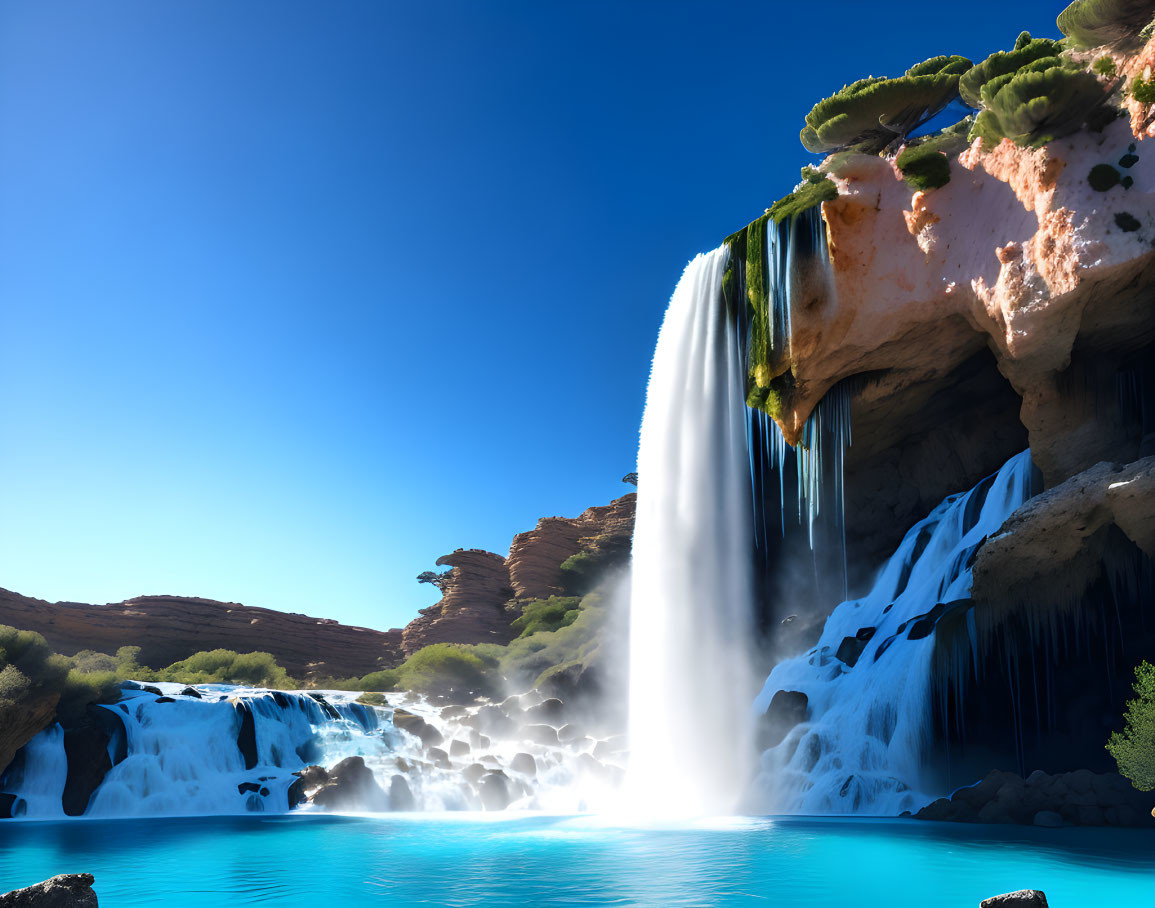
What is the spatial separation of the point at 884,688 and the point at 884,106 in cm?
1323

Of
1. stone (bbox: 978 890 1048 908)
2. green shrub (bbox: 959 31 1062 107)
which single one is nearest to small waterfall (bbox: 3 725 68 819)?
stone (bbox: 978 890 1048 908)

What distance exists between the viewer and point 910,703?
1644 centimetres

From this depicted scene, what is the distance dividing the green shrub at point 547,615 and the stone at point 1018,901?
48267 millimetres

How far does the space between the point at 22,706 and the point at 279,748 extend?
7875 mm

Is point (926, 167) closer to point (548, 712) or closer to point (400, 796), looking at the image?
point (400, 796)

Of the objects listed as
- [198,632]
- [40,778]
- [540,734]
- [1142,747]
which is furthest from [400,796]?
[198,632]

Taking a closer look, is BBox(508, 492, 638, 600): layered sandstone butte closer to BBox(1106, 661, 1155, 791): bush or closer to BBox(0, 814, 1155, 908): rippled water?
BBox(0, 814, 1155, 908): rippled water

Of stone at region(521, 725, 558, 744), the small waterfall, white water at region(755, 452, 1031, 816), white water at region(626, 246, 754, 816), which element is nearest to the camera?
white water at region(755, 452, 1031, 816)

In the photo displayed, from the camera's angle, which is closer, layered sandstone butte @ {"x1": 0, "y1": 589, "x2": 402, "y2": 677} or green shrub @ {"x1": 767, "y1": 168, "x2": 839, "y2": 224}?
green shrub @ {"x1": 767, "y1": 168, "x2": 839, "y2": 224}

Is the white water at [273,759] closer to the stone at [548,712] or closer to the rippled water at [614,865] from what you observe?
the stone at [548,712]

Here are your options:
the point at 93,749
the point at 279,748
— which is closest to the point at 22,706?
the point at 93,749

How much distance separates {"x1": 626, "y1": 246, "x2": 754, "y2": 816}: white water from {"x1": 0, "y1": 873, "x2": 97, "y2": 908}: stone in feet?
52.5

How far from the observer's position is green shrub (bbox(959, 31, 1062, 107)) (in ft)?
50.3

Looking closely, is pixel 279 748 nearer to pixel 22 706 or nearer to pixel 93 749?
pixel 93 749
